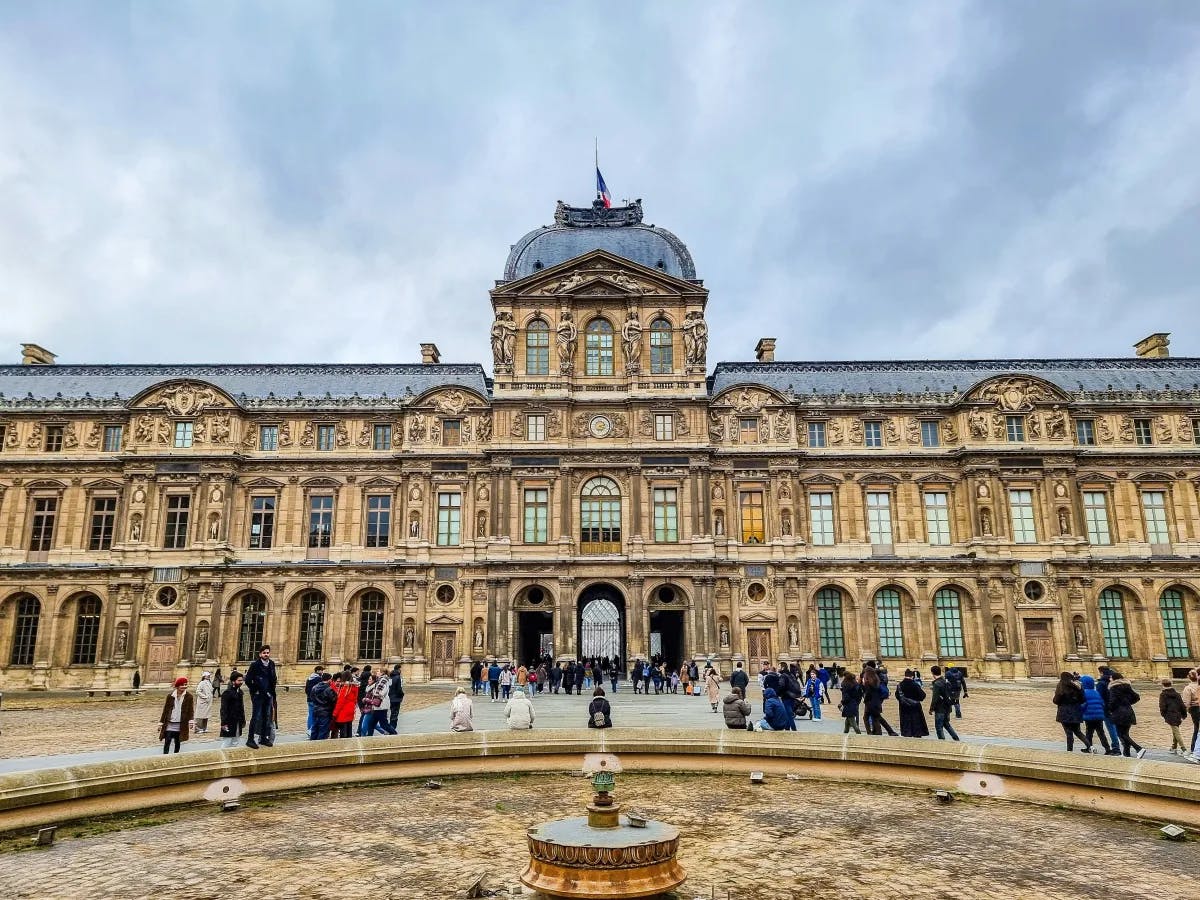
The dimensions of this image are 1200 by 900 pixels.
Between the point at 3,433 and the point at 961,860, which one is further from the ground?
the point at 3,433

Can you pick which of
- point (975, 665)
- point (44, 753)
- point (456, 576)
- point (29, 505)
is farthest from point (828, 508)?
point (29, 505)

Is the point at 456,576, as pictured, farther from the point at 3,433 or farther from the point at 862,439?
the point at 3,433

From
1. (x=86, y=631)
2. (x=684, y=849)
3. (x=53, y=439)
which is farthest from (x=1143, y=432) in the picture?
(x=53, y=439)

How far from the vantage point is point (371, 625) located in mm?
41656

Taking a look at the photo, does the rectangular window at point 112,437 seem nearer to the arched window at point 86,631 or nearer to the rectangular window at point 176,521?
the rectangular window at point 176,521

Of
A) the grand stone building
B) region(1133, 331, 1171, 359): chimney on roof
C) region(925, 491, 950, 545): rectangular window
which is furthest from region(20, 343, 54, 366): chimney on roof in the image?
region(1133, 331, 1171, 359): chimney on roof

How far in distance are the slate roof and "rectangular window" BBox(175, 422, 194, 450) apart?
28489 mm

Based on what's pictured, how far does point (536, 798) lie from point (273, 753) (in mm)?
4490

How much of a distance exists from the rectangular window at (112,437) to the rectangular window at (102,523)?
2742 mm

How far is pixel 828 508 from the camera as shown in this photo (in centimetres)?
4281

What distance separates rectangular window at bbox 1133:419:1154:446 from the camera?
43.3m

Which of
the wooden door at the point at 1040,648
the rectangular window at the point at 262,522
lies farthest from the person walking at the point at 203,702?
the wooden door at the point at 1040,648

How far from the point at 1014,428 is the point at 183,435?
146 feet

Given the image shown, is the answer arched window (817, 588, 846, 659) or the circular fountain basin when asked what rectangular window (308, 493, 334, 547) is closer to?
arched window (817, 588, 846, 659)
